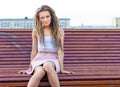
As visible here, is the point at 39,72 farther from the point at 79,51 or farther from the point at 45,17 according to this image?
the point at 79,51

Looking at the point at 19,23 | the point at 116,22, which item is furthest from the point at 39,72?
the point at 116,22

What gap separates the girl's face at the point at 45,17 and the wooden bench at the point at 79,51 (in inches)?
28.3

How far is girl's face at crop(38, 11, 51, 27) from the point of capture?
506 cm

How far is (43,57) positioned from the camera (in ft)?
16.5

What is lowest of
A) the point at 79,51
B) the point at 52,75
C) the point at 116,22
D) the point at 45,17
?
the point at 52,75

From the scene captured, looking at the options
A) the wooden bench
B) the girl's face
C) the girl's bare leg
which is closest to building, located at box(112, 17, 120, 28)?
the wooden bench

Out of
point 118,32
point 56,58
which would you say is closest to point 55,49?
point 56,58

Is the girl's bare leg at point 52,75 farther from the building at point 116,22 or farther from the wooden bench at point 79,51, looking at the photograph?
the building at point 116,22

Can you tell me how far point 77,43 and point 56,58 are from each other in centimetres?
102

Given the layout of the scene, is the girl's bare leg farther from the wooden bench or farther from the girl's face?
the girl's face

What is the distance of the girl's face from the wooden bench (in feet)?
2.36

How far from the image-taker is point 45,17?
16.6 feet

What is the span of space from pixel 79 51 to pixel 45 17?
1.06m

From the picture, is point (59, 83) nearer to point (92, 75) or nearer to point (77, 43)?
point (92, 75)
